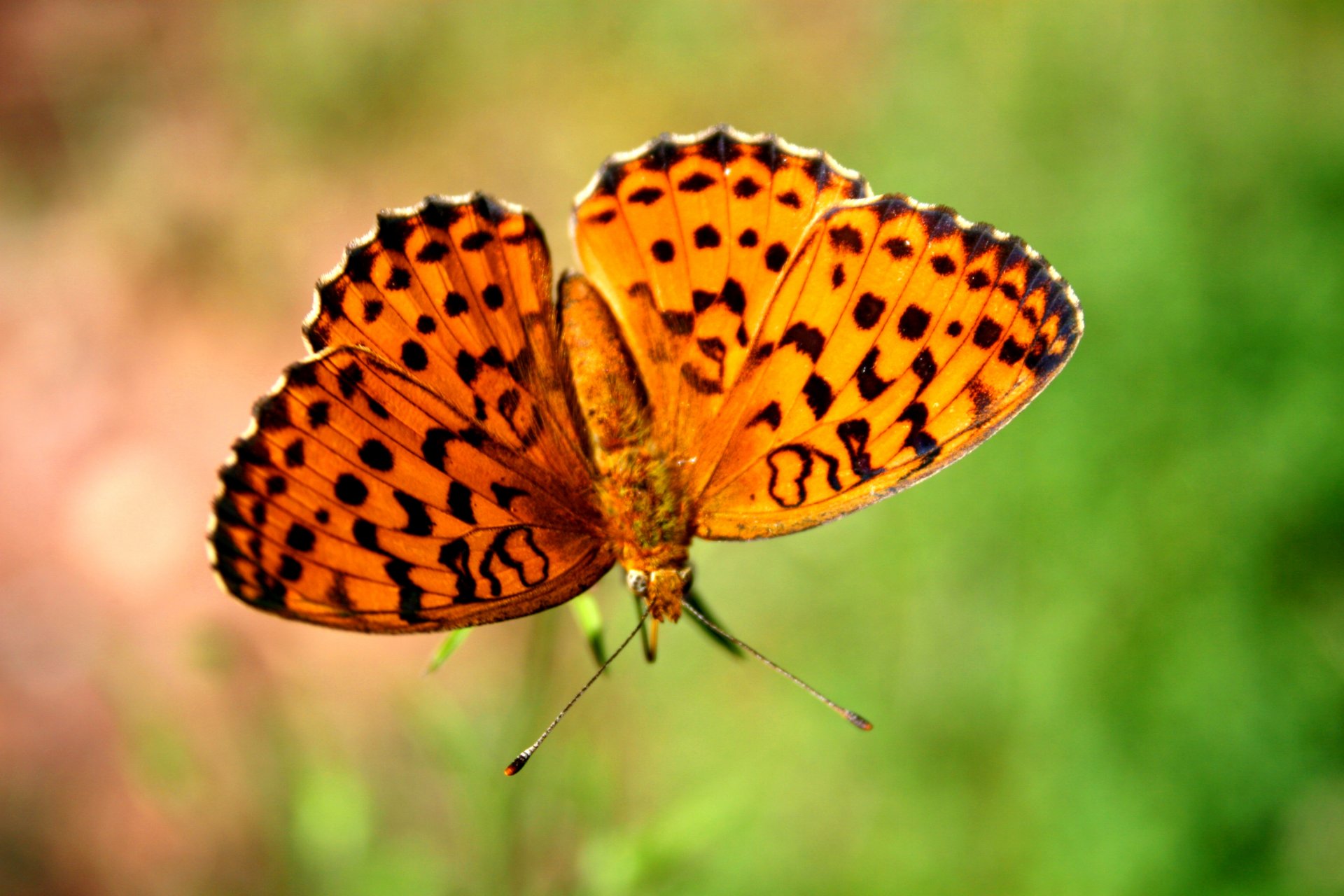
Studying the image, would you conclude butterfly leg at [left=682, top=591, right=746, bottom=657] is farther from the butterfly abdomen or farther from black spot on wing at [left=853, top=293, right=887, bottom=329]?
black spot on wing at [left=853, top=293, right=887, bottom=329]

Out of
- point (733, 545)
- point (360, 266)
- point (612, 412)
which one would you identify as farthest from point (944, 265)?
point (733, 545)

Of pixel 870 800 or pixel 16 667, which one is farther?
pixel 16 667

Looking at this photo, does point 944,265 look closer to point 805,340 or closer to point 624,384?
point 805,340

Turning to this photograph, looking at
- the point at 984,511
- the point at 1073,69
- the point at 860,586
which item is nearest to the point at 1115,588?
the point at 984,511

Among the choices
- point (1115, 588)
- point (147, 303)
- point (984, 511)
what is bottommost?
point (1115, 588)

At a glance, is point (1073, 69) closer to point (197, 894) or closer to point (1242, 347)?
point (1242, 347)

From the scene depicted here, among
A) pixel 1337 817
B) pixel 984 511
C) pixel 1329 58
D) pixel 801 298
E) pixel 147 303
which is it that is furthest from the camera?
pixel 147 303
